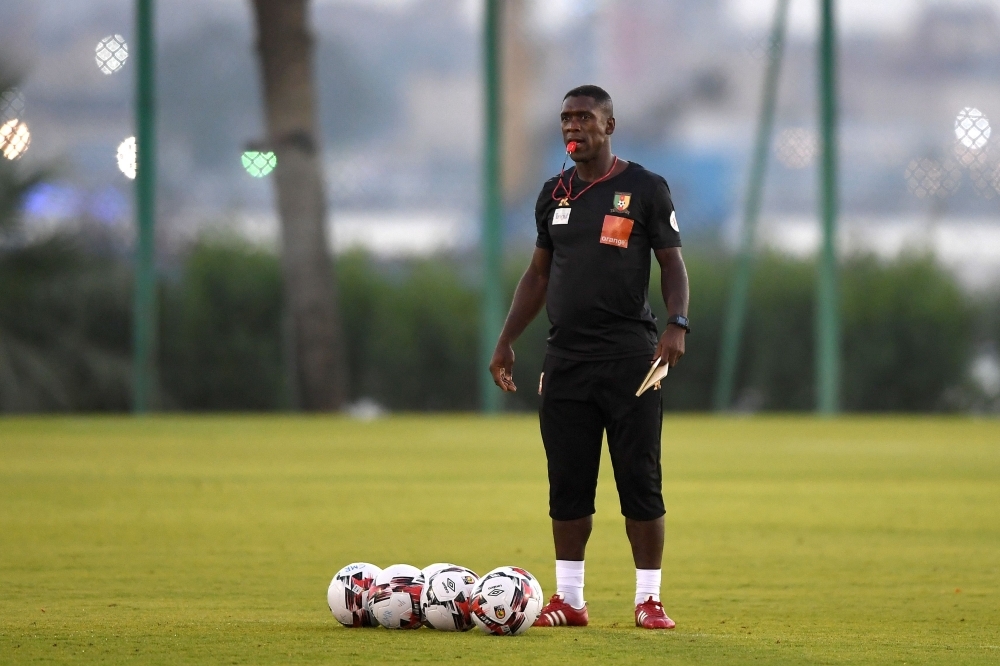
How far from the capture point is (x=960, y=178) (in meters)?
21.6

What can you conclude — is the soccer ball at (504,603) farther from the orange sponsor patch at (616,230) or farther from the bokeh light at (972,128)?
the bokeh light at (972,128)

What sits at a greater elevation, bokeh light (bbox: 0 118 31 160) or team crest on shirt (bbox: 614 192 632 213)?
bokeh light (bbox: 0 118 31 160)

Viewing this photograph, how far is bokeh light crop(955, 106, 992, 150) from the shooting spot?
21.9m

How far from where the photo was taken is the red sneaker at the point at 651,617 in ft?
19.0

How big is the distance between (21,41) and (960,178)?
11.6m

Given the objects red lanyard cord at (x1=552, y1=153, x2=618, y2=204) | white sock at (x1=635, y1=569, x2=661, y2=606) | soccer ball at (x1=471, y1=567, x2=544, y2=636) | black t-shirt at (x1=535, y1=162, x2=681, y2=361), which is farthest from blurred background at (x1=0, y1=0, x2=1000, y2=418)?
soccer ball at (x1=471, y1=567, x2=544, y2=636)

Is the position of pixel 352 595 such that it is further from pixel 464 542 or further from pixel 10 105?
pixel 10 105

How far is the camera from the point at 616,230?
5.86m

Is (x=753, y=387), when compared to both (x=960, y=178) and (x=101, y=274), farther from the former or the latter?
(x=101, y=274)

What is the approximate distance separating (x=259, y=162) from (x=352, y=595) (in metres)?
15.2

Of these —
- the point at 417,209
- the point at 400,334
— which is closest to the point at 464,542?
the point at 400,334

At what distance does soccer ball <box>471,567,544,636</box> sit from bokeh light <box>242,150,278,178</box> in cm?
1529

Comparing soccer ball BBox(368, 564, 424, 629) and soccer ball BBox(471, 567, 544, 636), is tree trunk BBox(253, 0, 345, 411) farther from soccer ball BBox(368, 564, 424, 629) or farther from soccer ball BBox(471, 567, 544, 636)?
soccer ball BBox(471, 567, 544, 636)

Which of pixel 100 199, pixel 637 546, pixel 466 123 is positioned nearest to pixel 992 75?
pixel 466 123
